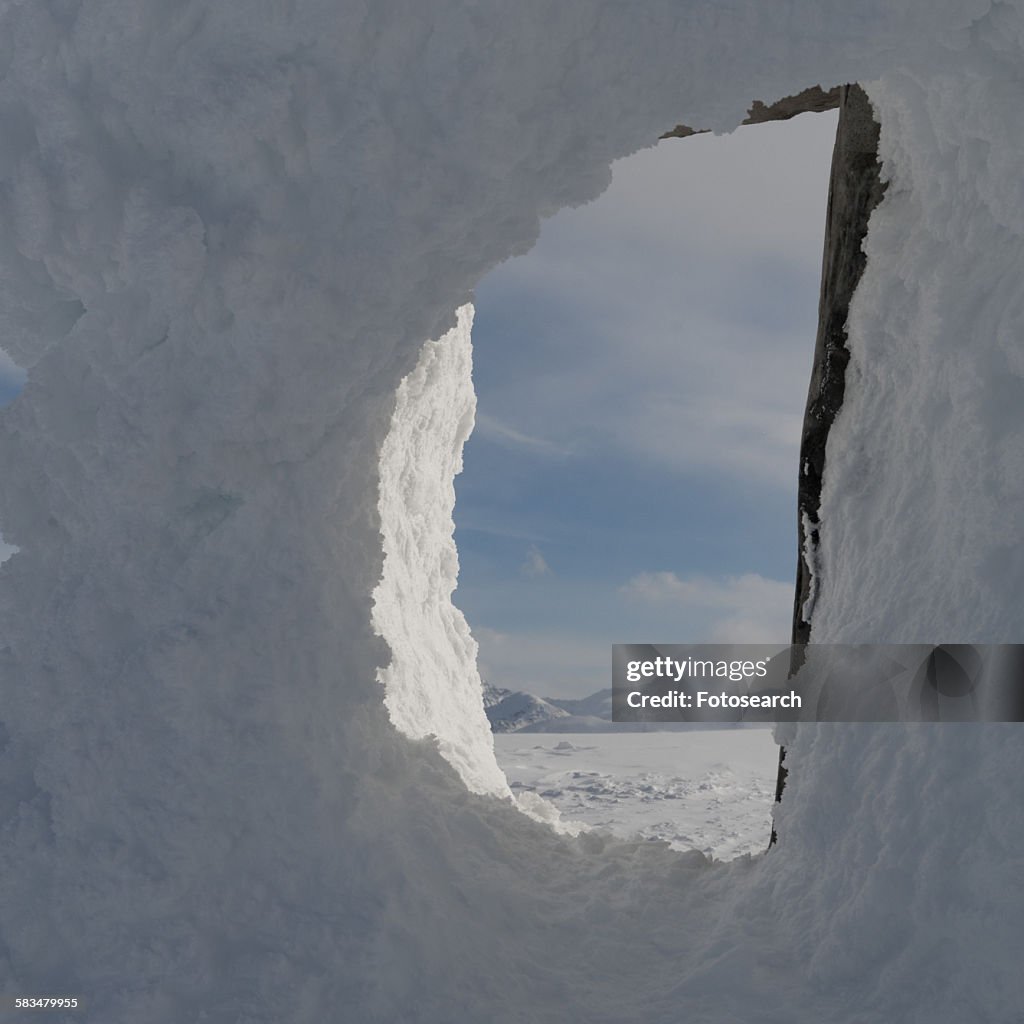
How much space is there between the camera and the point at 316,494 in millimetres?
2896

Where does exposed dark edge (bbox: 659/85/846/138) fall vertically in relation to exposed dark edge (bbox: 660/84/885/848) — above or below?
above

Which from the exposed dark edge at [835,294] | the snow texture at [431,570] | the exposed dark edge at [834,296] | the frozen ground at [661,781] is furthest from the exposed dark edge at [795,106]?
the frozen ground at [661,781]

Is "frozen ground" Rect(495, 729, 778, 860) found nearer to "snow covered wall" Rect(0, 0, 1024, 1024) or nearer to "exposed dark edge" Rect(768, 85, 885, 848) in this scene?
"exposed dark edge" Rect(768, 85, 885, 848)

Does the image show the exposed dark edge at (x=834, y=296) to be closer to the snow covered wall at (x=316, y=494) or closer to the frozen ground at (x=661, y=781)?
the frozen ground at (x=661, y=781)

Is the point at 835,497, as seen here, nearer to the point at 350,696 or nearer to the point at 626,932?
the point at 626,932

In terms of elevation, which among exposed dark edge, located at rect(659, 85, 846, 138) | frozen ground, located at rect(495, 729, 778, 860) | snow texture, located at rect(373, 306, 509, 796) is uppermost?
exposed dark edge, located at rect(659, 85, 846, 138)

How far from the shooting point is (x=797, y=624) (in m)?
5.00

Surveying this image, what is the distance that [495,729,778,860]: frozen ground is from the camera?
5.98 m

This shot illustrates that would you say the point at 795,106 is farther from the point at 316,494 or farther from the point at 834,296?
the point at 316,494

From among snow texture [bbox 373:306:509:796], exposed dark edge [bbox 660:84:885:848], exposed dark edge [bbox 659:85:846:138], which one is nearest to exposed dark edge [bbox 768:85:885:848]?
exposed dark edge [bbox 660:84:885:848]

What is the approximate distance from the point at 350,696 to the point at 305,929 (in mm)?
723

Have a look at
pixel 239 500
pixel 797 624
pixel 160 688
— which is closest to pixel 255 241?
pixel 239 500

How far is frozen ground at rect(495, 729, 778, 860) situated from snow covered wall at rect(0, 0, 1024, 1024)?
236 centimetres

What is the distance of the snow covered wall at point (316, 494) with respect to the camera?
8.43ft
